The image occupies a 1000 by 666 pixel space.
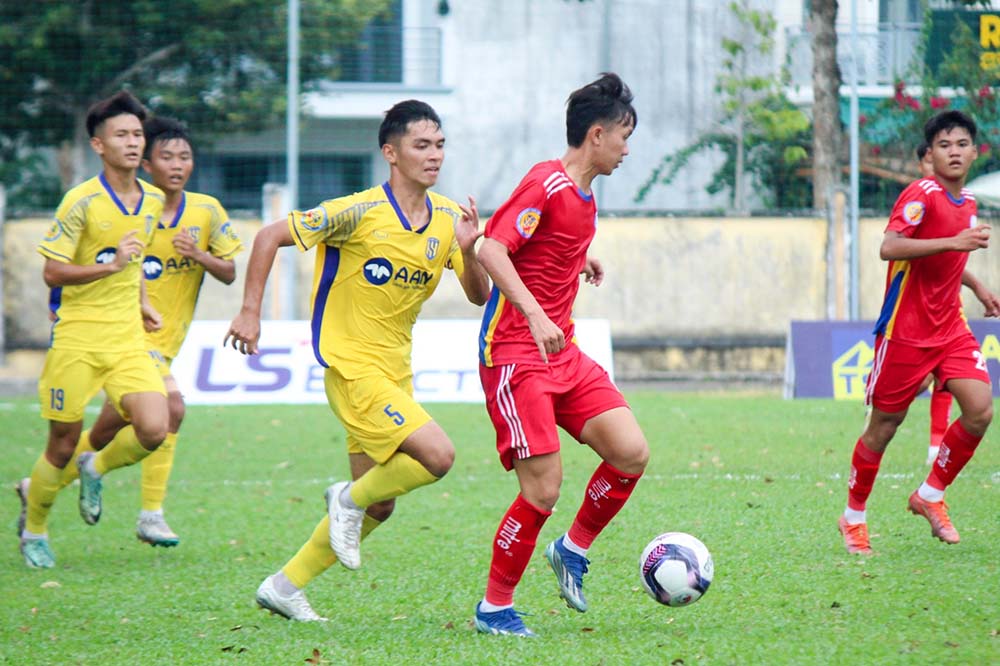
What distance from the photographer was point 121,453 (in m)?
7.69

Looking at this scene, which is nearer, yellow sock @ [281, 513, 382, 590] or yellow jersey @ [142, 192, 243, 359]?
yellow sock @ [281, 513, 382, 590]

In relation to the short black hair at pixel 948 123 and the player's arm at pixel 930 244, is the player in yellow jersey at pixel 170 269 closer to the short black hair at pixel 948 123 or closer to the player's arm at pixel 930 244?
the player's arm at pixel 930 244

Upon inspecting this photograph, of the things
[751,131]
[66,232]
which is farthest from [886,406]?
[751,131]

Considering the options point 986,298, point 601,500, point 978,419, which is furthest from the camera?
point 986,298

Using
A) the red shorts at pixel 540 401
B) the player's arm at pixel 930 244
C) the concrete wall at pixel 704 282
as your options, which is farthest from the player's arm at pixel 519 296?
the concrete wall at pixel 704 282

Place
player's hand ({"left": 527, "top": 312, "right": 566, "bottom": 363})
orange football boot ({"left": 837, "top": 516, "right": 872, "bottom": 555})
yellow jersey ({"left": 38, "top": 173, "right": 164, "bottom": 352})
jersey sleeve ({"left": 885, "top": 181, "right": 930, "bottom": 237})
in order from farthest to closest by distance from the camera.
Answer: yellow jersey ({"left": 38, "top": 173, "right": 164, "bottom": 352}) → jersey sleeve ({"left": 885, "top": 181, "right": 930, "bottom": 237}) → orange football boot ({"left": 837, "top": 516, "right": 872, "bottom": 555}) → player's hand ({"left": 527, "top": 312, "right": 566, "bottom": 363})

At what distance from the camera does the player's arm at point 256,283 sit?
570 centimetres

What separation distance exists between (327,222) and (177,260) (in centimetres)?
273

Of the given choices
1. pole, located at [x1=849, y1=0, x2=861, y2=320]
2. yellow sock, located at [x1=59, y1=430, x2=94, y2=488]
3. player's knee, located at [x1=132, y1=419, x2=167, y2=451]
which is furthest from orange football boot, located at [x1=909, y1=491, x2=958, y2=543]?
pole, located at [x1=849, y1=0, x2=861, y2=320]

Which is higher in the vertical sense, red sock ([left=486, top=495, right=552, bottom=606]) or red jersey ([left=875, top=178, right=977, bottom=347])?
red jersey ([left=875, top=178, right=977, bottom=347])

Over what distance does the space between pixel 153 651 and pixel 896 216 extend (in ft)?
13.9

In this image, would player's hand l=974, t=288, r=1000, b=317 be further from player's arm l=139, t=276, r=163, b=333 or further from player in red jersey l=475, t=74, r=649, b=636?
player's arm l=139, t=276, r=163, b=333

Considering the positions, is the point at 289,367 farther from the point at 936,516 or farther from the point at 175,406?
the point at 936,516

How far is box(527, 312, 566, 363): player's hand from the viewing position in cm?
533
